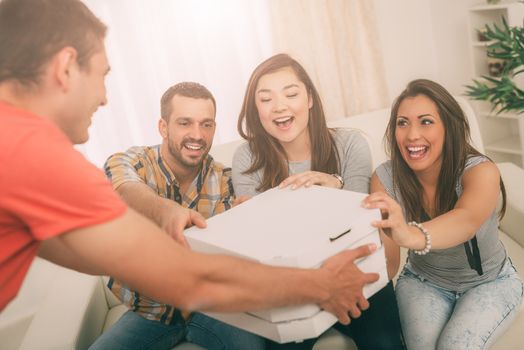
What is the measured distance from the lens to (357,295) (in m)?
1.09

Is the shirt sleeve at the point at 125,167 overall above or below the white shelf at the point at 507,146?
above

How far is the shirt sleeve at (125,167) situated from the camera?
164 cm

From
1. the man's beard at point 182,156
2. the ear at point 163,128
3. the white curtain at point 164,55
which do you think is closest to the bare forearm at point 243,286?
the man's beard at point 182,156

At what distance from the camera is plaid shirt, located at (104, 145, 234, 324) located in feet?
5.56

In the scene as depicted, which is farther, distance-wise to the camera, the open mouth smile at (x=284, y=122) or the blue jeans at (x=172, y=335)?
the open mouth smile at (x=284, y=122)

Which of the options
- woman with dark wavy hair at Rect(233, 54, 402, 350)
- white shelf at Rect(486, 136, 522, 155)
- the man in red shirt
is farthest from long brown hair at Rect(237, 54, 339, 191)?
white shelf at Rect(486, 136, 522, 155)

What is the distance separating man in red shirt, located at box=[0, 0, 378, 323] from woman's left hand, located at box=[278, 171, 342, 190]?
371mm

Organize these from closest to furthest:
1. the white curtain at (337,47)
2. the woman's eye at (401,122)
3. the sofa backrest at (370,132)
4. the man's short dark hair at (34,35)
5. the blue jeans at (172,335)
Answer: the man's short dark hair at (34,35)
the blue jeans at (172,335)
the woman's eye at (401,122)
the sofa backrest at (370,132)
the white curtain at (337,47)

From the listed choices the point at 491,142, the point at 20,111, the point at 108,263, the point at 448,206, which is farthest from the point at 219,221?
the point at 491,142

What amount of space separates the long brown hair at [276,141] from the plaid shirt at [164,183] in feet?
0.37

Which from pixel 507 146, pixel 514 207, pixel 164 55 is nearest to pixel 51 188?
pixel 514 207

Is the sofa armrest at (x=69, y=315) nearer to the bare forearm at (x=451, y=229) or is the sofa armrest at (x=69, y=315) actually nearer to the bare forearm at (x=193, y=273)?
the bare forearm at (x=193, y=273)

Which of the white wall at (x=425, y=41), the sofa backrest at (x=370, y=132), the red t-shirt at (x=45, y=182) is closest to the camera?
the red t-shirt at (x=45, y=182)

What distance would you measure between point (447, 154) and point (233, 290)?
888 millimetres
